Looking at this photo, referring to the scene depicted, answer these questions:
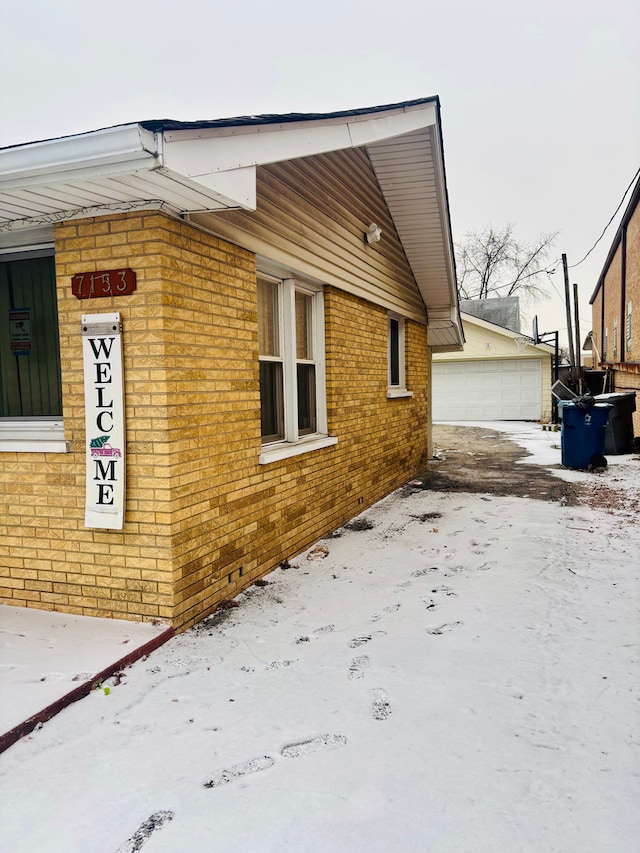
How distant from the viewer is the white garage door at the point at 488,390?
70.7 feet

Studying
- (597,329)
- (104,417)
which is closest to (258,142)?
(104,417)

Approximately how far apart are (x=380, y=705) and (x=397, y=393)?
19.9 ft

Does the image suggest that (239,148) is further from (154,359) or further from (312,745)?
(312,745)

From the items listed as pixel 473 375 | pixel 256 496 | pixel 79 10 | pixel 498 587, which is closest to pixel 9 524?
pixel 256 496

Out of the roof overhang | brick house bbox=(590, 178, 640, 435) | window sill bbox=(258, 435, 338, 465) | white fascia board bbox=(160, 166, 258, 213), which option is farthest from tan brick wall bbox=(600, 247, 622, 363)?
white fascia board bbox=(160, 166, 258, 213)

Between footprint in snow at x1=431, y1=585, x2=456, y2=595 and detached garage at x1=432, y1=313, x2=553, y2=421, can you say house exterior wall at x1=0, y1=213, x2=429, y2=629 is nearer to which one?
footprint in snow at x1=431, y1=585, x2=456, y2=595

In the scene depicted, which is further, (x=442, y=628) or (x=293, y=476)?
(x=293, y=476)

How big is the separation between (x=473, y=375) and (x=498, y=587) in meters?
18.9

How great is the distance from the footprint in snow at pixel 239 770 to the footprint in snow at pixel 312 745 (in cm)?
9

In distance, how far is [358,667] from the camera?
3.10 meters

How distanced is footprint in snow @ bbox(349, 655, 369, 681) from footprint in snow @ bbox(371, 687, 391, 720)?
16 centimetres

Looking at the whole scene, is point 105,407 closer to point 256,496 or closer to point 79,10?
point 256,496

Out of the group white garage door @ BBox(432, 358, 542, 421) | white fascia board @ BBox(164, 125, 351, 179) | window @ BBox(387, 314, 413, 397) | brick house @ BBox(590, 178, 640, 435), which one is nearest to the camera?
white fascia board @ BBox(164, 125, 351, 179)

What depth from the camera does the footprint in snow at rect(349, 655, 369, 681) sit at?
9.84ft
